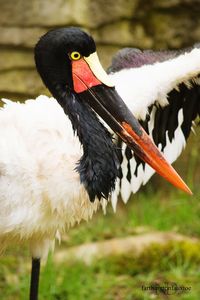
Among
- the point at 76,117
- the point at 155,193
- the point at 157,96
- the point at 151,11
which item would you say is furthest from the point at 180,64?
the point at 155,193

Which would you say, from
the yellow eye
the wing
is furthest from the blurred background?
the yellow eye

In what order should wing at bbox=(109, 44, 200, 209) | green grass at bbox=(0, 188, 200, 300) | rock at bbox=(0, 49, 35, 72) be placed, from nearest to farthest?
wing at bbox=(109, 44, 200, 209) < green grass at bbox=(0, 188, 200, 300) < rock at bbox=(0, 49, 35, 72)

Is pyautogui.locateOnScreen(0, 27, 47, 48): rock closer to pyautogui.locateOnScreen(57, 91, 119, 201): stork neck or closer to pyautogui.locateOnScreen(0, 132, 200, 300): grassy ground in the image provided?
pyautogui.locateOnScreen(0, 132, 200, 300): grassy ground

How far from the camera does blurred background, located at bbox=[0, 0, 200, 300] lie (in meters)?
5.01

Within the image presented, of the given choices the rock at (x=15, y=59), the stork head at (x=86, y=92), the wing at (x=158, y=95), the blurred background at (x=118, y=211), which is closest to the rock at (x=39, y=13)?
the blurred background at (x=118, y=211)

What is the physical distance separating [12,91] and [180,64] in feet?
5.96

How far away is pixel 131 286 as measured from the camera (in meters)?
5.04

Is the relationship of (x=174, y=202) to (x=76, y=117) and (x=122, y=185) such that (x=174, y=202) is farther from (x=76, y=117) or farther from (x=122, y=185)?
(x=76, y=117)

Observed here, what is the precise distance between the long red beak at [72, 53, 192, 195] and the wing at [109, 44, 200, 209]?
0.47m

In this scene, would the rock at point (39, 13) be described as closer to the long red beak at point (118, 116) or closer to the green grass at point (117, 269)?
the green grass at point (117, 269)

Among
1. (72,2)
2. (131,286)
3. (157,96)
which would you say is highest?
(72,2)

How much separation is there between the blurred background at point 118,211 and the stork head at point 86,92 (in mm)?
1407

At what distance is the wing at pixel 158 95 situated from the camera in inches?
167

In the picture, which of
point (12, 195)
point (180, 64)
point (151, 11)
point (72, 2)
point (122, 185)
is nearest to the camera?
point (12, 195)
